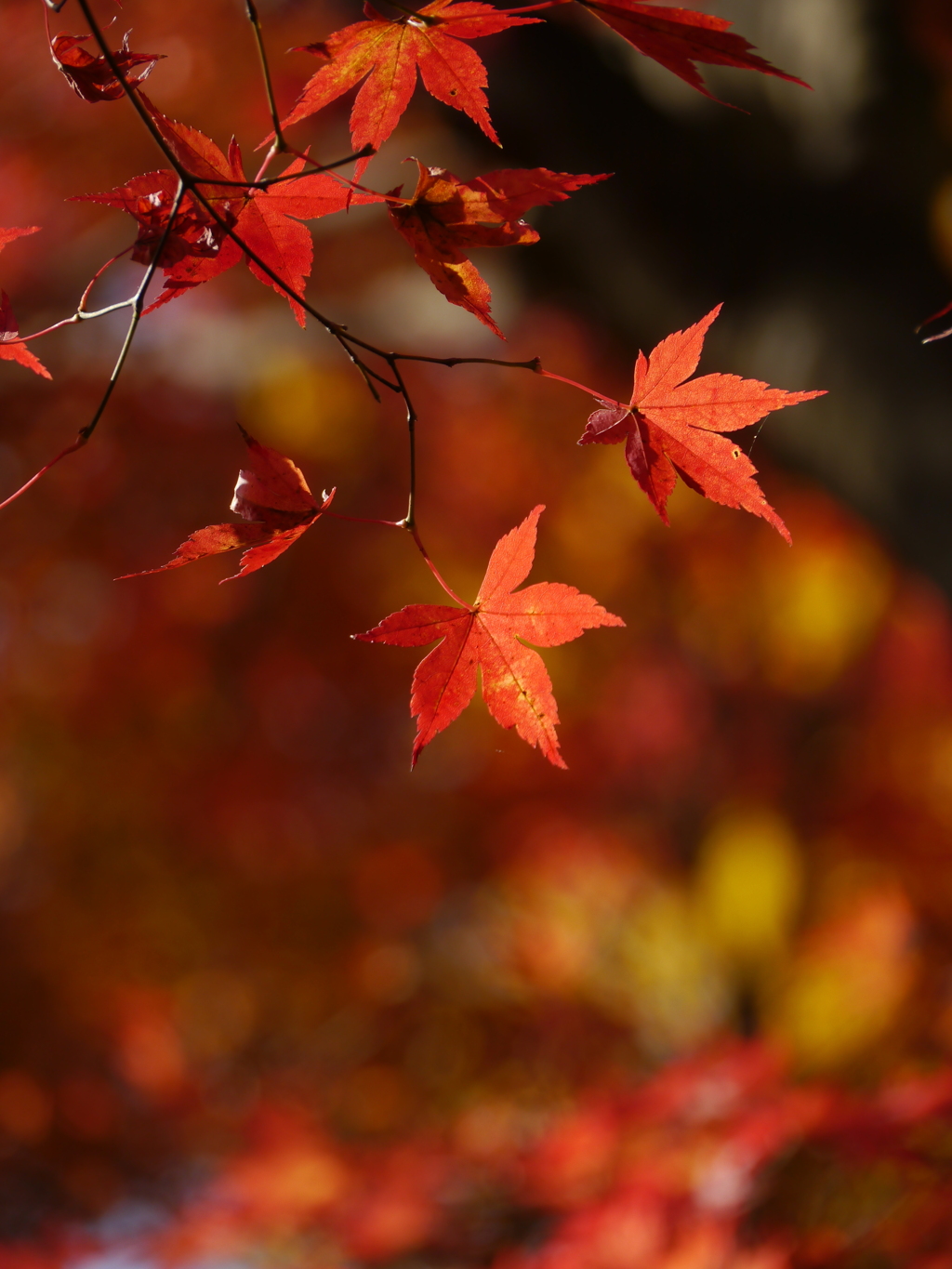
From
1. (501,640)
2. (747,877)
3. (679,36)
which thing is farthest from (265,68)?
(747,877)

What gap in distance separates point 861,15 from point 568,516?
13.8 ft

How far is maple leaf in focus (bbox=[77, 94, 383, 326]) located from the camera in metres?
0.60

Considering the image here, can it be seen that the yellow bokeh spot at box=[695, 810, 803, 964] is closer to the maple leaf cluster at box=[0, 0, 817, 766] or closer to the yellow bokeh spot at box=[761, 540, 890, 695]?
the yellow bokeh spot at box=[761, 540, 890, 695]

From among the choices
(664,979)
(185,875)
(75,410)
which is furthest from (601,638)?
(75,410)

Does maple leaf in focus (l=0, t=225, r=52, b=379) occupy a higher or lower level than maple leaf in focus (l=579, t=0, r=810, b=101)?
higher

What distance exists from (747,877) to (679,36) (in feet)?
17.2

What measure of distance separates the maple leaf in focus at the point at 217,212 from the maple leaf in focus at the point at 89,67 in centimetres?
4

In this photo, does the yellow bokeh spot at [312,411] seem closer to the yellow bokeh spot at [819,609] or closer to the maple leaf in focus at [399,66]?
the yellow bokeh spot at [819,609]

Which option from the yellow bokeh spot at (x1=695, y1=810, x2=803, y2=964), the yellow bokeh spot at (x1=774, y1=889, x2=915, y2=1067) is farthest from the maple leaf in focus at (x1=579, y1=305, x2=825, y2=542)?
the yellow bokeh spot at (x1=695, y1=810, x2=803, y2=964)

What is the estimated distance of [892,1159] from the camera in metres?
1.83

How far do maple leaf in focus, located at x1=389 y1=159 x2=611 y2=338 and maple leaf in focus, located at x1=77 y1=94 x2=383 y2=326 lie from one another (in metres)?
0.03

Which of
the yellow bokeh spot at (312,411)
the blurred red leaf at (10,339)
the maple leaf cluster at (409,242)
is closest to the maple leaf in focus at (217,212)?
the maple leaf cluster at (409,242)

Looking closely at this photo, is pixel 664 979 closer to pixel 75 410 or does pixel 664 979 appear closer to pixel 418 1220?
pixel 418 1220

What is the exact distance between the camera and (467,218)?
59 cm
